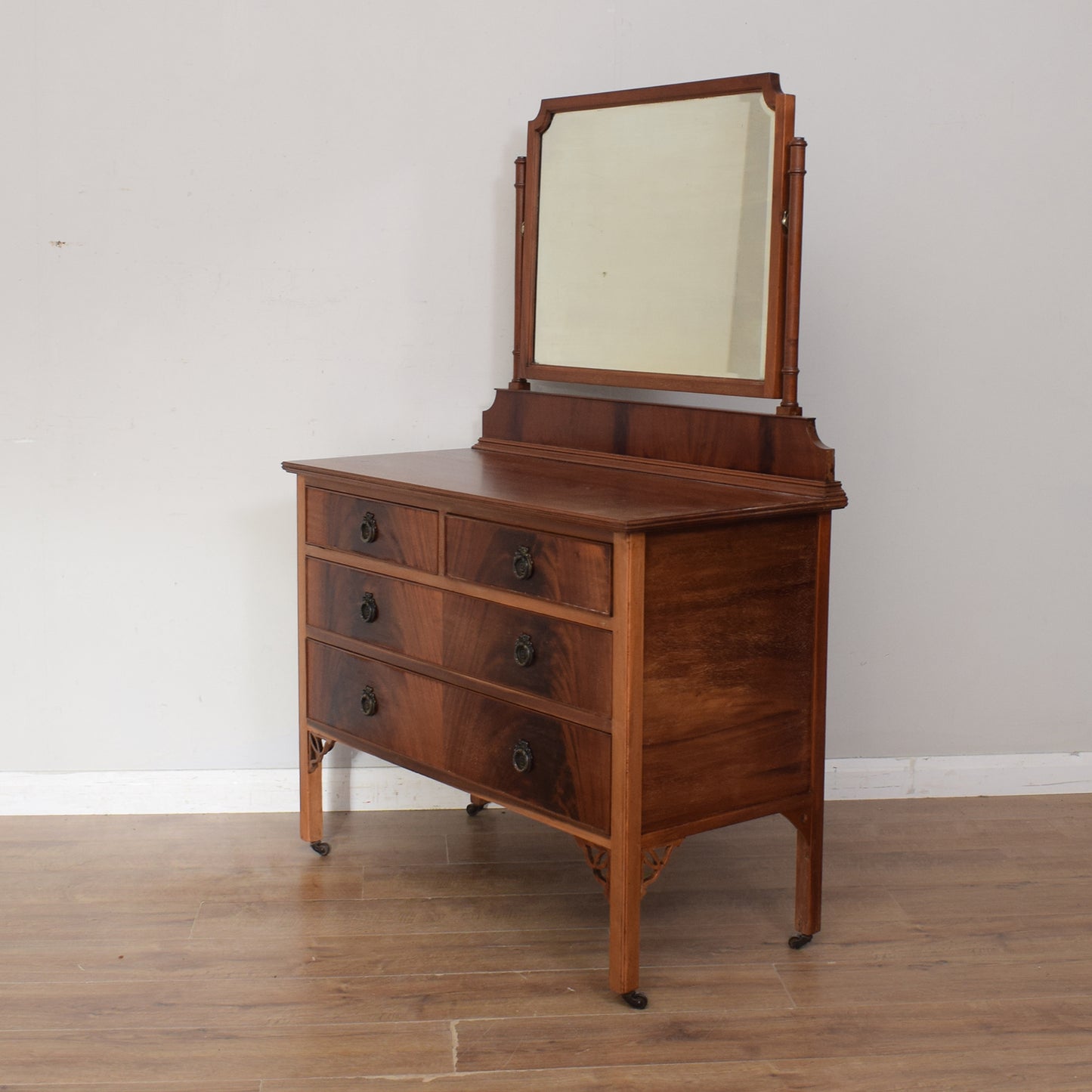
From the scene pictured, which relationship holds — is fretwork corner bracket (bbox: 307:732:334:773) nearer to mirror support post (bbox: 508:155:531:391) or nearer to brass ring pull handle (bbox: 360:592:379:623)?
brass ring pull handle (bbox: 360:592:379:623)

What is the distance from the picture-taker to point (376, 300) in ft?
10.4

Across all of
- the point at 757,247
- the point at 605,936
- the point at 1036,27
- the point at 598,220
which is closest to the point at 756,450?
the point at 757,247

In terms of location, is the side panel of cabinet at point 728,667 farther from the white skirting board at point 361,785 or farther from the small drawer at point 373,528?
the white skirting board at point 361,785

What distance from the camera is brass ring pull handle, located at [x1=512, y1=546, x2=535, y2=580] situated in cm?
235

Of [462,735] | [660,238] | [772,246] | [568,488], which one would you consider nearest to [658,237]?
[660,238]

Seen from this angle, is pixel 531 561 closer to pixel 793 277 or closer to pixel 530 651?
pixel 530 651

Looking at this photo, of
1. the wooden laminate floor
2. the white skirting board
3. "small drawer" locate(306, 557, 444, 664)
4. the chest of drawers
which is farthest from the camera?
the white skirting board

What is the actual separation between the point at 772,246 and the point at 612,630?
0.78 m

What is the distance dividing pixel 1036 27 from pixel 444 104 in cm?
137

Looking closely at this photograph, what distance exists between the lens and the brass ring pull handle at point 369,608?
2.73m

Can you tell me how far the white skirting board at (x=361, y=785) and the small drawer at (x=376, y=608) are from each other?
561mm

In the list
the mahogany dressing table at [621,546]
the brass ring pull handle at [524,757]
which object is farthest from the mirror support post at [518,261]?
the brass ring pull handle at [524,757]

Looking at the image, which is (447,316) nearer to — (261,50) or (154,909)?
(261,50)

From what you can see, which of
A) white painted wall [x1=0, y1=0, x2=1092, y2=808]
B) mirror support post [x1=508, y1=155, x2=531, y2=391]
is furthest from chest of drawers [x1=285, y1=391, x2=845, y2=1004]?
white painted wall [x1=0, y1=0, x2=1092, y2=808]
